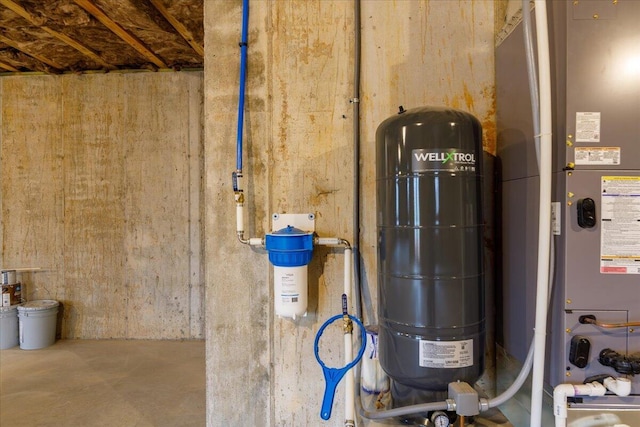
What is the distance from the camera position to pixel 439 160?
971 millimetres

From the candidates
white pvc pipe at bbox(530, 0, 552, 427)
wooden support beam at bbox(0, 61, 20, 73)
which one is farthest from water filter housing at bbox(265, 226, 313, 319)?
wooden support beam at bbox(0, 61, 20, 73)

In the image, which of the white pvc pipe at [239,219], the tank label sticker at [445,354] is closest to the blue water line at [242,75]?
the white pvc pipe at [239,219]

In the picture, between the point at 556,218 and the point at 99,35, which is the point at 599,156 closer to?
the point at 556,218

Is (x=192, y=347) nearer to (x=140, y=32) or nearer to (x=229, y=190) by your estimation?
(x=229, y=190)

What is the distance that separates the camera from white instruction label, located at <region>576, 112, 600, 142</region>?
0.92 metres

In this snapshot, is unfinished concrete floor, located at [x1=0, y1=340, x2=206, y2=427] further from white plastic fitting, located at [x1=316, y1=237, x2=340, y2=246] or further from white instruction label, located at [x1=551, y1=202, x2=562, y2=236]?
white instruction label, located at [x1=551, y1=202, x2=562, y2=236]

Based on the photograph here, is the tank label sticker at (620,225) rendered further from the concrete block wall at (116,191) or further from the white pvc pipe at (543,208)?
the concrete block wall at (116,191)

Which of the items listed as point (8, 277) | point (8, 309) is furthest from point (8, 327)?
point (8, 277)

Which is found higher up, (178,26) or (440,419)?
(178,26)

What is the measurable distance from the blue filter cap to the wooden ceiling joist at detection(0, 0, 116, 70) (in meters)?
→ 2.49

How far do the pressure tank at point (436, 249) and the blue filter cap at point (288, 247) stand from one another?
1.23 feet

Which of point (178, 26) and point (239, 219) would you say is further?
point (178, 26)

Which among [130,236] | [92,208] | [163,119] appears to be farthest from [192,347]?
[163,119]

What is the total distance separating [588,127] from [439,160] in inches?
16.2
